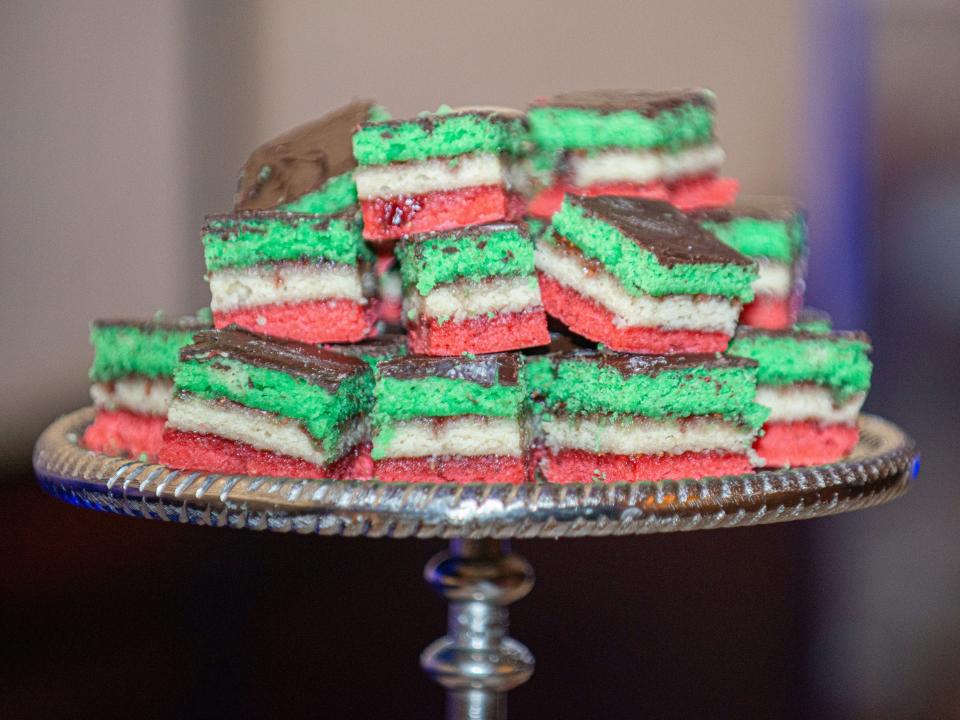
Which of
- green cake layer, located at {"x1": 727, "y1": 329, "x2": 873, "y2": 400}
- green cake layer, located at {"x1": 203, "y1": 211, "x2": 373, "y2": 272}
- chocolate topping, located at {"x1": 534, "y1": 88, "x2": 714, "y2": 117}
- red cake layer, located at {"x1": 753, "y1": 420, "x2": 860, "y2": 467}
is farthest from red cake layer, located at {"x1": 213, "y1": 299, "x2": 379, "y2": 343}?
red cake layer, located at {"x1": 753, "y1": 420, "x2": 860, "y2": 467}

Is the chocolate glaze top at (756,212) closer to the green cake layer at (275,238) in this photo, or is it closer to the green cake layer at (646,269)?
the green cake layer at (646,269)

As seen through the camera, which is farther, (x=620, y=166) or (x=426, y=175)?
(x=620, y=166)

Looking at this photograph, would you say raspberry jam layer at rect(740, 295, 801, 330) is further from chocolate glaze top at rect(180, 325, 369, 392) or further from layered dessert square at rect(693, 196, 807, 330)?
chocolate glaze top at rect(180, 325, 369, 392)

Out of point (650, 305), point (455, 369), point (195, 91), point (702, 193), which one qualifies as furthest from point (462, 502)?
point (195, 91)

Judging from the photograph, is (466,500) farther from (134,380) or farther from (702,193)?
(702,193)

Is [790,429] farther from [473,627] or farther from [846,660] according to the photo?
[846,660]

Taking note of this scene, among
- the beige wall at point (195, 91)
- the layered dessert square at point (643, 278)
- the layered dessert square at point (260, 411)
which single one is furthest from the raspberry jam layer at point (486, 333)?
the beige wall at point (195, 91)
